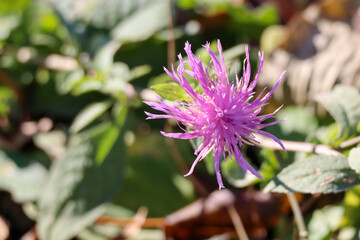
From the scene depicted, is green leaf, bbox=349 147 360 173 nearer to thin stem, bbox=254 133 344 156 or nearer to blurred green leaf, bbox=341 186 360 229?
thin stem, bbox=254 133 344 156

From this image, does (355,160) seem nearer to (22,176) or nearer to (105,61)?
(105,61)

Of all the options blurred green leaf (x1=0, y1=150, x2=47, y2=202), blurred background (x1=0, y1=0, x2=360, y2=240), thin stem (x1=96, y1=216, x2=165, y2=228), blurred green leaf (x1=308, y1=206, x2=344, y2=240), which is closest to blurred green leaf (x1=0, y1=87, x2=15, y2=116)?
blurred background (x1=0, y1=0, x2=360, y2=240)

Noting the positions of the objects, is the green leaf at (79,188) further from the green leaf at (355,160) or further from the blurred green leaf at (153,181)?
the green leaf at (355,160)

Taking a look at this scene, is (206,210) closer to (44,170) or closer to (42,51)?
A: (44,170)

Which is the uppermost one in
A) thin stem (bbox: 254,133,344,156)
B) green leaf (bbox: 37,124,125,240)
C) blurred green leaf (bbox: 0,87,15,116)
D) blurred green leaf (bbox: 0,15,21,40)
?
blurred green leaf (bbox: 0,15,21,40)

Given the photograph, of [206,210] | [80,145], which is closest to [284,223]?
[206,210]

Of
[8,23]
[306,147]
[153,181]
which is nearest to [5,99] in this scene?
[8,23]
